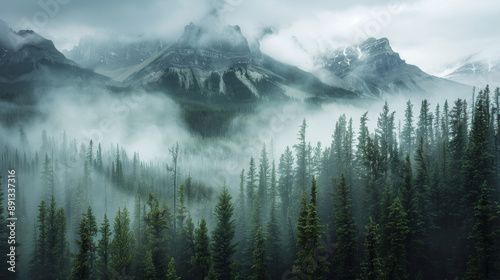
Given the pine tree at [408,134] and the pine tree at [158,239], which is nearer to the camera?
the pine tree at [158,239]

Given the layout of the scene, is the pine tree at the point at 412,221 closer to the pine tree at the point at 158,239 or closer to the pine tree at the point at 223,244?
the pine tree at the point at 223,244

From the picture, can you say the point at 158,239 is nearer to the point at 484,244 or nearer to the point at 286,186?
the point at 286,186

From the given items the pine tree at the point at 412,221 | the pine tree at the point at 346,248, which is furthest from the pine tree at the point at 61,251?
the pine tree at the point at 412,221

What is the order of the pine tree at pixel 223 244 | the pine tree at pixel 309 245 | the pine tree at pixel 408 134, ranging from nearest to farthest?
the pine tree at pixel 309 245
the pine tree at pixel 223 244
the pine tree at pixel 408 134

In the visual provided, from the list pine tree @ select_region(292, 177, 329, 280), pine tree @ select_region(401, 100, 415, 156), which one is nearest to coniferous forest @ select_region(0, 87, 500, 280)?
pine tree @ select_region(292, 177, 329, 280)

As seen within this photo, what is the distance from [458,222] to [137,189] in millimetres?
95833

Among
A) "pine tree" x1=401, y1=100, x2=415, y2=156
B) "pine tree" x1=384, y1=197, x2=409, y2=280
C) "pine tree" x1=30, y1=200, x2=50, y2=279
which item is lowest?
"pine tree" x1=30, y1=200, x2=50, y2=279

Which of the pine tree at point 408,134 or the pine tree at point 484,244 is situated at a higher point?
the pine tree at point 408,134

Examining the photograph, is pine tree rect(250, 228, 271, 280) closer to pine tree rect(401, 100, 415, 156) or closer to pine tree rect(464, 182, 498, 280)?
pine tree rect(464, 182, 498, 280)

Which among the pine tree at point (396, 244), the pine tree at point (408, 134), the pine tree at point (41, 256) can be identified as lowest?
the pine tree at point (41, 256)

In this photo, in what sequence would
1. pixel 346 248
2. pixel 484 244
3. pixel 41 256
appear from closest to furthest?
pixel 484 244 → pixel 346 248 → pixel 41 256

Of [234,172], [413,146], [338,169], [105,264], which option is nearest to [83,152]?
[234,172]

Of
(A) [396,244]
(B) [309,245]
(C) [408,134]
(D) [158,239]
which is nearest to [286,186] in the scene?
(A) [396,244]

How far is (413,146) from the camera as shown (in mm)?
82000
